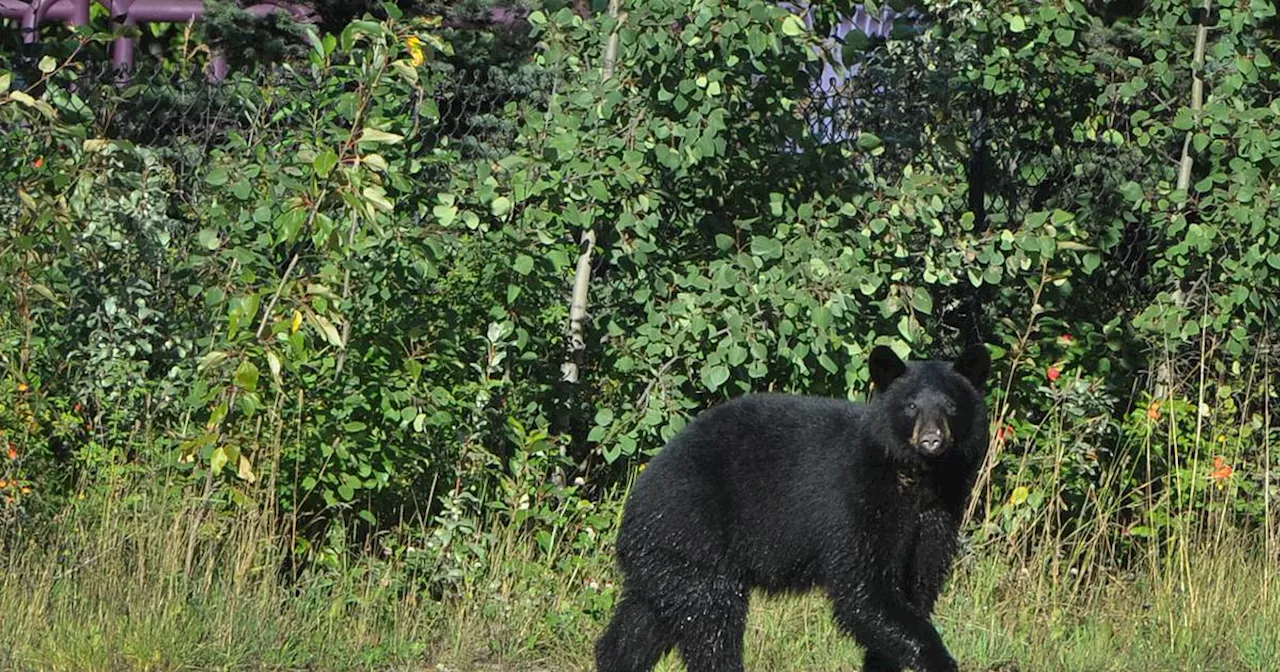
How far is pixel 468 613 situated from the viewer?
290 inches

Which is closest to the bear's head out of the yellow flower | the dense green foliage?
the dense green foliage

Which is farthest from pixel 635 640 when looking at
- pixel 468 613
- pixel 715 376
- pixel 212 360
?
pixel 212 360

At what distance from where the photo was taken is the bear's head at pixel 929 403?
5.72m

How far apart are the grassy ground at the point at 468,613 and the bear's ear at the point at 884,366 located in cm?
137

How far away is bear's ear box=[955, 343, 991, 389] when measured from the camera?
598 cm

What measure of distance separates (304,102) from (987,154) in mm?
3624

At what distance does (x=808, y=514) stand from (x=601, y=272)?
2.90 meters

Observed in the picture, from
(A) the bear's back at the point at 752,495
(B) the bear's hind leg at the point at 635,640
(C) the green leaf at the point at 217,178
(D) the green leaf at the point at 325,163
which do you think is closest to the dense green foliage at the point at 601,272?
(D) the green leaf at the point at 325,163

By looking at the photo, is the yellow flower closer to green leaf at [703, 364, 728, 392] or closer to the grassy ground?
green leaf at [703, 364, 728, 392]

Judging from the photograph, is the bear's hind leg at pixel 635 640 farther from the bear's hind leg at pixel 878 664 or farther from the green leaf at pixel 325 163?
the green leaf at pixel 325 163

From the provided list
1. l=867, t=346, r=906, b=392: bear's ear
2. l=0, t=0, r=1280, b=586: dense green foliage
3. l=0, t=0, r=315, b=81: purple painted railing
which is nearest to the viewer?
l=867, t=346, r=906, b=392: bear's ear

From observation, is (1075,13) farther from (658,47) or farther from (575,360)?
(575,360)

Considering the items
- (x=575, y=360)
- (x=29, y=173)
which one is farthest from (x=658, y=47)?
(x=29, y=173)

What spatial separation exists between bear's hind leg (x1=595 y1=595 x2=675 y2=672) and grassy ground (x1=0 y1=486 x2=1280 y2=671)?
0.62m
